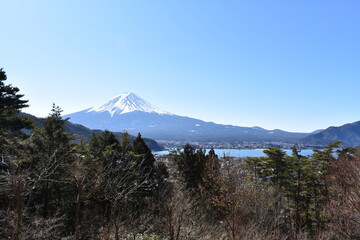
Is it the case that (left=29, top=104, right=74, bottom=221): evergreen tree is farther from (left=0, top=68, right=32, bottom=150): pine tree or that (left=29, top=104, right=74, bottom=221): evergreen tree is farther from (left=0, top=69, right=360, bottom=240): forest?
(left=0, top=68, right=32, bottom=150): pine tree

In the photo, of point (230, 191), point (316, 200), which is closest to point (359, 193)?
point (230, 191)

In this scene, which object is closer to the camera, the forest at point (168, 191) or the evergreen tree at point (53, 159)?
the forest at point (168, 191)

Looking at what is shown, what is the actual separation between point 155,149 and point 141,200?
418 feet

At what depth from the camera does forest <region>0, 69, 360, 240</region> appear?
33.1 feet

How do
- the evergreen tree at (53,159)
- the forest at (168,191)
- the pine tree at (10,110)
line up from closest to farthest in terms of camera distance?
1. the forest at (168,191)
2. the evergreen tree at (53,159)
3. the pine tree at (10,110)

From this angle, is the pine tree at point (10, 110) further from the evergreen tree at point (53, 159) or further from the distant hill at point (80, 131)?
the evergreen tree at point (53, 159)

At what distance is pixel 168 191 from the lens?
1811 centimetres

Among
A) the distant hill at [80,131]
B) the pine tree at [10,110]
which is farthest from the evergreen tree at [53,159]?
the pine tree at [10,110]

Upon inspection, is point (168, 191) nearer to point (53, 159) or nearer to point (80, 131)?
point (80, 131)

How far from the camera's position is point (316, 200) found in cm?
1959

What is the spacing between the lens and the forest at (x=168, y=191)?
33.1 feet

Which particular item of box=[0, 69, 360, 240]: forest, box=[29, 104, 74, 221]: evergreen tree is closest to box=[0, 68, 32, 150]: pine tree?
box=[0, 69, 360, 240]: forest

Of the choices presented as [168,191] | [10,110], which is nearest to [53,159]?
[10,110]

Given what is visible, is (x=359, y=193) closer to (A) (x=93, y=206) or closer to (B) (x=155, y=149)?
(A) (x=93, y=206)
